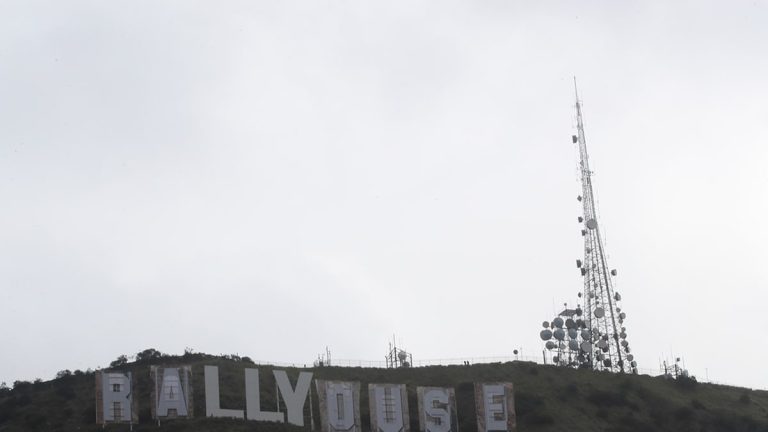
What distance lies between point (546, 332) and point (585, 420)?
46.8ft

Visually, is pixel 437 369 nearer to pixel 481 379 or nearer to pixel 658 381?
pixel 481 379

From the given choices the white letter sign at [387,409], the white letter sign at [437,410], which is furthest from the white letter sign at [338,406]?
the white letter sign at [437,410]

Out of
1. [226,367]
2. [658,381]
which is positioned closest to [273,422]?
[226,367]

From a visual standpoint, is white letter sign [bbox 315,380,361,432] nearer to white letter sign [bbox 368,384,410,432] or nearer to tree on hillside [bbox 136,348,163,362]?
white letter sign [bbox 368,384,410,432]

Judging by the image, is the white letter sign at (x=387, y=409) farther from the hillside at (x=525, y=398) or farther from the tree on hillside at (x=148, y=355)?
the tree on hillside at (x=148, y=355)

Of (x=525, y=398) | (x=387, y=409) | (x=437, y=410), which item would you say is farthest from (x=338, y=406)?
(x=525, y=398)

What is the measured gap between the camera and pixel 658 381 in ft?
355

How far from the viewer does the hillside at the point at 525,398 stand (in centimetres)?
9250

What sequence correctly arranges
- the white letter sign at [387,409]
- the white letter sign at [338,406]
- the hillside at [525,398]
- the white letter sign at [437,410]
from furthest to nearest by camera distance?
1. the hillside at [525,398]
2. the white letter sign at [437,410]
3. the white letter sign at [387,409]
4. the white letter sign at [338,406]

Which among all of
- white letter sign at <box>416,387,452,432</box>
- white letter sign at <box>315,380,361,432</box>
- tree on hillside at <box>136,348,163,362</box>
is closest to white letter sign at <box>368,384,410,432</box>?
white letter sign at <box>315,380,361,432</box>

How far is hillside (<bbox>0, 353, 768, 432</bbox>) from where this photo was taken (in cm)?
9250

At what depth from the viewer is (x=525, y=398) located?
97188 millimetres

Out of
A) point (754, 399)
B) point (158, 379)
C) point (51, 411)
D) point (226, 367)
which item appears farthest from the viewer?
point (754, 399)

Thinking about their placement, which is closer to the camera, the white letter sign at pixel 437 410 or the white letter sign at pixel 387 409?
the white letter sign at pixel 387 409
